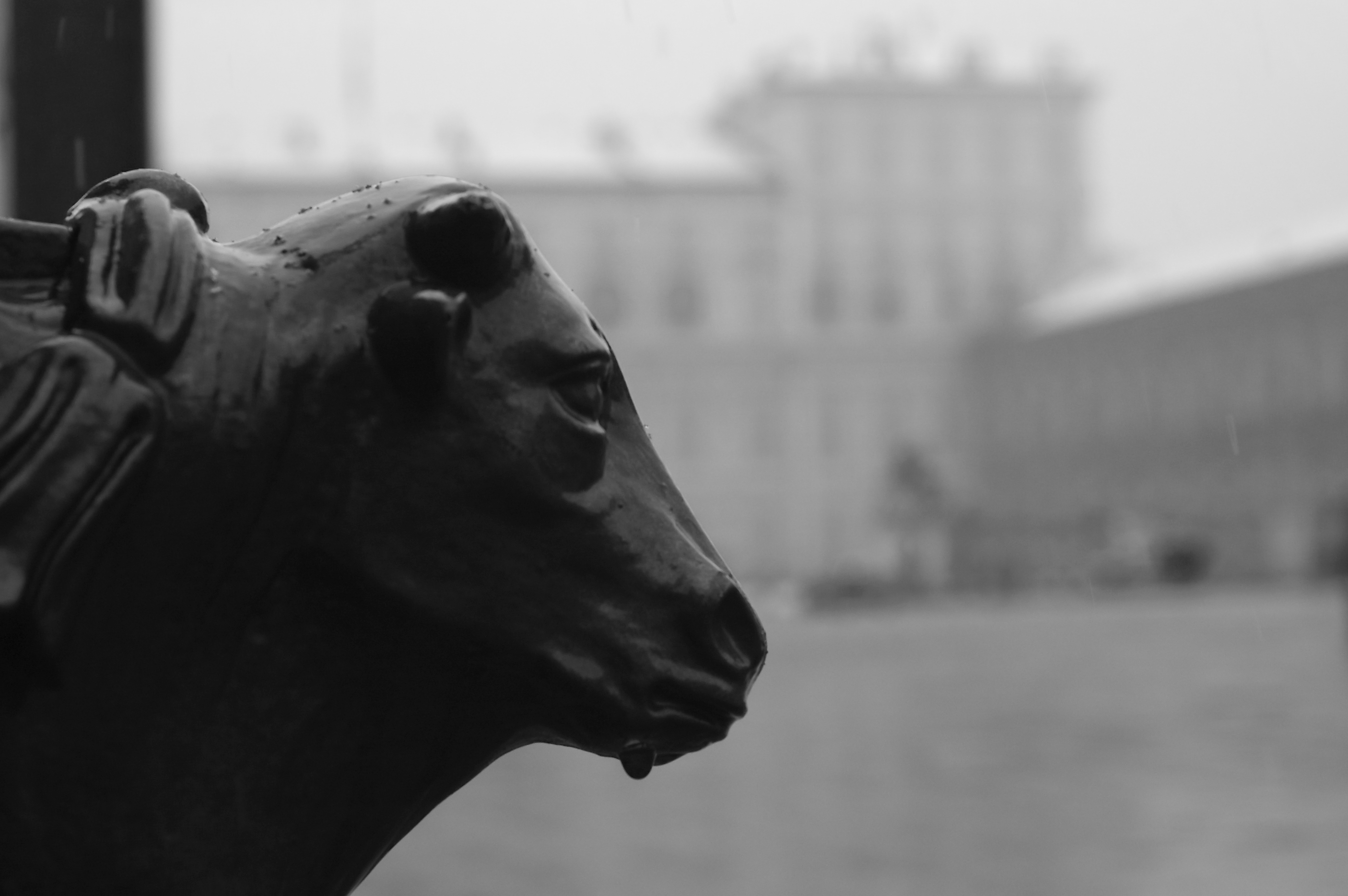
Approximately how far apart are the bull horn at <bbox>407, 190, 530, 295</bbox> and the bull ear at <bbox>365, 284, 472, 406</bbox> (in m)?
0.01

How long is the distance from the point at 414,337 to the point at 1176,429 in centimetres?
3593

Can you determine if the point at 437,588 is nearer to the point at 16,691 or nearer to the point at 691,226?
the point at 16,691

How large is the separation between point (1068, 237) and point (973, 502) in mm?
9038

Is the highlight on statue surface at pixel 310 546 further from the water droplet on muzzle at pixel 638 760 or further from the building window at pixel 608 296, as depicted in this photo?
the building window at pixel 608 296

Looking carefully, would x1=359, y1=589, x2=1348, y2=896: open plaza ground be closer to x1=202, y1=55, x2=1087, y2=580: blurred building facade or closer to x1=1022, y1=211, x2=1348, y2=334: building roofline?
x1=1022, y1=211, x2=1348, y2=334: building roofline

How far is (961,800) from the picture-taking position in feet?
18.4

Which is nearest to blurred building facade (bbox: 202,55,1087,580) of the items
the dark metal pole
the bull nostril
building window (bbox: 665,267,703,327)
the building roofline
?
building window (bbox: 665,267,703,327)

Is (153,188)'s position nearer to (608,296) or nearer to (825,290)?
(608,296)

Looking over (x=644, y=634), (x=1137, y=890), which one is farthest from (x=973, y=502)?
(x=644, y=634)

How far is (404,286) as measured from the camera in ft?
1.68

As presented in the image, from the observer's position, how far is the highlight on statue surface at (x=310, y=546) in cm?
47

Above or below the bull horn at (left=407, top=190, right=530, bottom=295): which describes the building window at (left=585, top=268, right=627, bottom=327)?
below

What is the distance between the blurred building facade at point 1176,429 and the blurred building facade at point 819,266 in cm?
355

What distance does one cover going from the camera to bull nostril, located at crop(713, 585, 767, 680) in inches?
21.5
